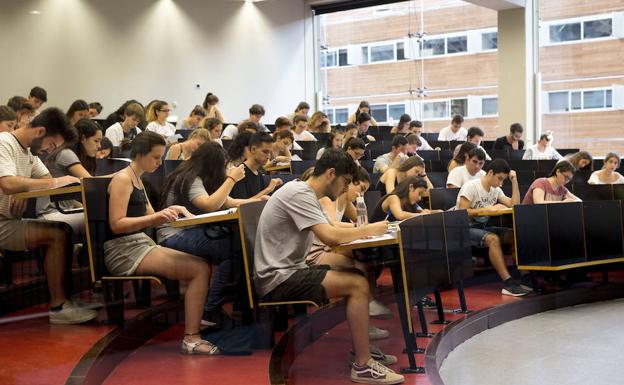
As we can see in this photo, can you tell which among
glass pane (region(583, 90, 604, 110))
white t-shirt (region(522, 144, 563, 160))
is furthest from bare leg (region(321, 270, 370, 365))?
glass pane (region(583, 90, 604, 110))

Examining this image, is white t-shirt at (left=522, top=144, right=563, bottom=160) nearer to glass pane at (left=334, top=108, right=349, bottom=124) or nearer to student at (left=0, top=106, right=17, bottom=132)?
glass pane at (left=334, top=108, right=349, bottom=124)

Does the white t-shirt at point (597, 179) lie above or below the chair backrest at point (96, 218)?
below

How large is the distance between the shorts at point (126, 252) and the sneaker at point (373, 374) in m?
0.98

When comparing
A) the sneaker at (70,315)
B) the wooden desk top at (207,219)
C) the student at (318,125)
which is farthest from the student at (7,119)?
the student at (318,125)

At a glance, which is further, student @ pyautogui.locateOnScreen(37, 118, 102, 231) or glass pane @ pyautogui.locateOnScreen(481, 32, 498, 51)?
glass pane @ pyautogui.locateOnScreen(481, 32, 498, 51)

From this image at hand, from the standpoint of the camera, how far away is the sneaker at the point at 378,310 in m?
3.37

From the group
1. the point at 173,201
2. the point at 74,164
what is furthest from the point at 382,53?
the point at 74,164

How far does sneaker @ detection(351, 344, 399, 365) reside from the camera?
11.0 feet

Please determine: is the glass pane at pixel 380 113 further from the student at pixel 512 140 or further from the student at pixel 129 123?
the student at pixel 129 123

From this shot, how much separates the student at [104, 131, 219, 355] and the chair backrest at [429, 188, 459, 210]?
306cm

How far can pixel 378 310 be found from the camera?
3.42 metres

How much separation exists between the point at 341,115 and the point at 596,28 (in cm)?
501

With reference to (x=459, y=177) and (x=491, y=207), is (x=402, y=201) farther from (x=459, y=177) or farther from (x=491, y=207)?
(x=459, y=177)

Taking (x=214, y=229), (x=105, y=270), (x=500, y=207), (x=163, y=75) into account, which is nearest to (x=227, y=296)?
(x=214, y=229)
